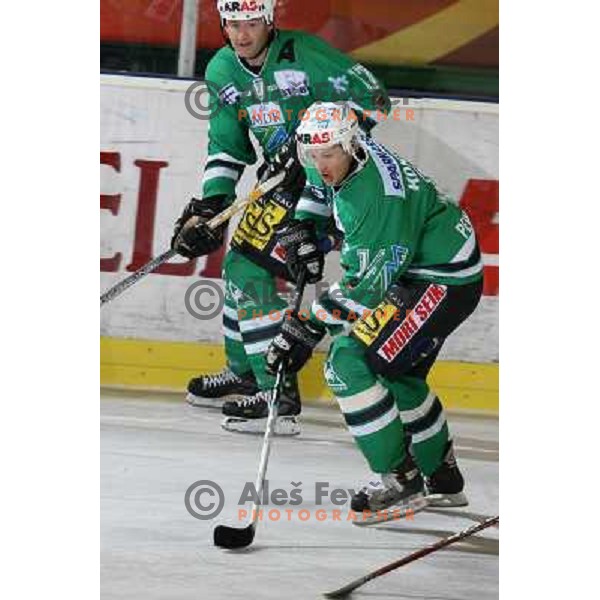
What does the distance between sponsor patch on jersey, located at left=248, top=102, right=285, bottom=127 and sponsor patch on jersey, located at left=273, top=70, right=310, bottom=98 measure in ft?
0.14

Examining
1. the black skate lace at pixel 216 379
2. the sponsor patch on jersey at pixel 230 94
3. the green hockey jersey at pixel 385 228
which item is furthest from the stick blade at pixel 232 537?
the sponsor patch on jersey at pixel 230 94

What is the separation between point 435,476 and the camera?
5398 mm

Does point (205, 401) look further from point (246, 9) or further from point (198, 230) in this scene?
point (246, 9)

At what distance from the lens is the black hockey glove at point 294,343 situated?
530 cm

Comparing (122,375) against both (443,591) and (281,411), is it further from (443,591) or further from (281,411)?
(443,591)

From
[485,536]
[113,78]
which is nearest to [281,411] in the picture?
[485,536]

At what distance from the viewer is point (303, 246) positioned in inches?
210

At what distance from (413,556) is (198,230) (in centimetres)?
103

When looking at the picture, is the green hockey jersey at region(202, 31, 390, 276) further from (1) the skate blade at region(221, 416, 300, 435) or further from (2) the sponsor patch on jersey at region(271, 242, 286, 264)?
(1) the skate blade at region(221, 416, 300, 435)

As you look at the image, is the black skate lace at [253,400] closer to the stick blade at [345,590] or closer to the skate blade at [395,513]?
the skate blade at [395,513]

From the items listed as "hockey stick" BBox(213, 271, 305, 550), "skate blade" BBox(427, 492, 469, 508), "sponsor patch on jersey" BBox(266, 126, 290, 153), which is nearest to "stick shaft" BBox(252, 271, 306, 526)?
"hockey stick" BBox(213, 271, 305, 550)

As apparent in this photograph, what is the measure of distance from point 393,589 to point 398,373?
564 mm

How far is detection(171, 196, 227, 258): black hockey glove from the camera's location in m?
5.40

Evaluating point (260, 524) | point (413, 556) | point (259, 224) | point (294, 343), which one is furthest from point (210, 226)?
point (413, 556)
